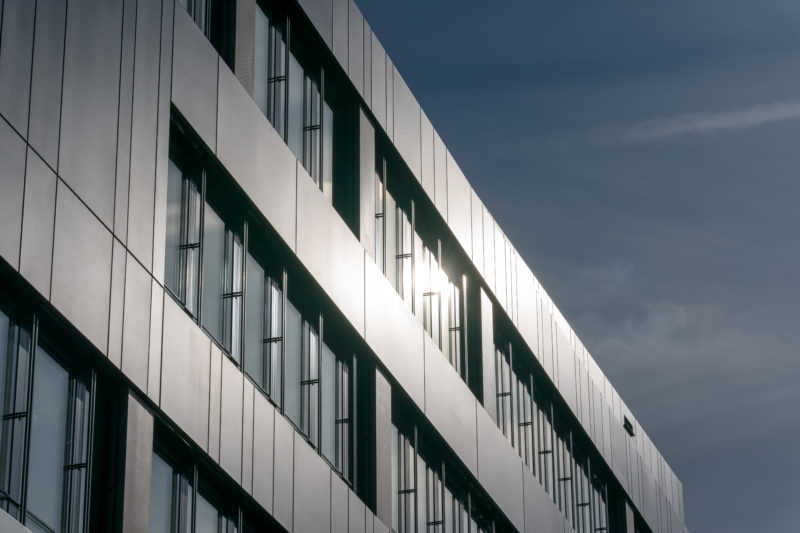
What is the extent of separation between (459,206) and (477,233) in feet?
5.04

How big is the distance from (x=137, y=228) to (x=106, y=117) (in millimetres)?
1687

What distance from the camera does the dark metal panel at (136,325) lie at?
19188mm

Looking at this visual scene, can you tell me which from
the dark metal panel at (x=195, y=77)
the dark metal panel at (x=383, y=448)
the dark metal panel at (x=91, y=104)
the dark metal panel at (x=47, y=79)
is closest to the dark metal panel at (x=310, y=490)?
the dark metal panel at (x=383, y=448)

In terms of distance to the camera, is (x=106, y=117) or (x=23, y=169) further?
(x=106, y=117)

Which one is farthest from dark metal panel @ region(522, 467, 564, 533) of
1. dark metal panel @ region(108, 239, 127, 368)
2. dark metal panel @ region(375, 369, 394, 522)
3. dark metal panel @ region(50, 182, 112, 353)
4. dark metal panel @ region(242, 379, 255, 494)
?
dark metal panel @ region(50, 182, 112, 353)

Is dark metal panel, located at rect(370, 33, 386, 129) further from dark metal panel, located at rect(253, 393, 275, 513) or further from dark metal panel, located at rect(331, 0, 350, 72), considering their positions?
dark metal panel, located at rect(253, 393, 275, 513)

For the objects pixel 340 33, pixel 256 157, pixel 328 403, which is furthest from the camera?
pixel 340 33

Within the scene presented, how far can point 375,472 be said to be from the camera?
28.7m

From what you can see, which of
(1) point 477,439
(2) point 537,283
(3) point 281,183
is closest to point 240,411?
(3) point 281,183

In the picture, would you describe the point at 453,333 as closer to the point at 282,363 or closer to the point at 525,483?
the point at 525,483

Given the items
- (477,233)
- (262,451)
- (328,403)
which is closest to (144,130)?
(262,451)

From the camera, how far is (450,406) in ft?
111

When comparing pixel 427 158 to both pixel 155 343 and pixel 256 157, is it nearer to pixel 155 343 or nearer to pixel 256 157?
pixel 256 157

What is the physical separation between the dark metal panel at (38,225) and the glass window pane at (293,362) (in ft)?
28.9
